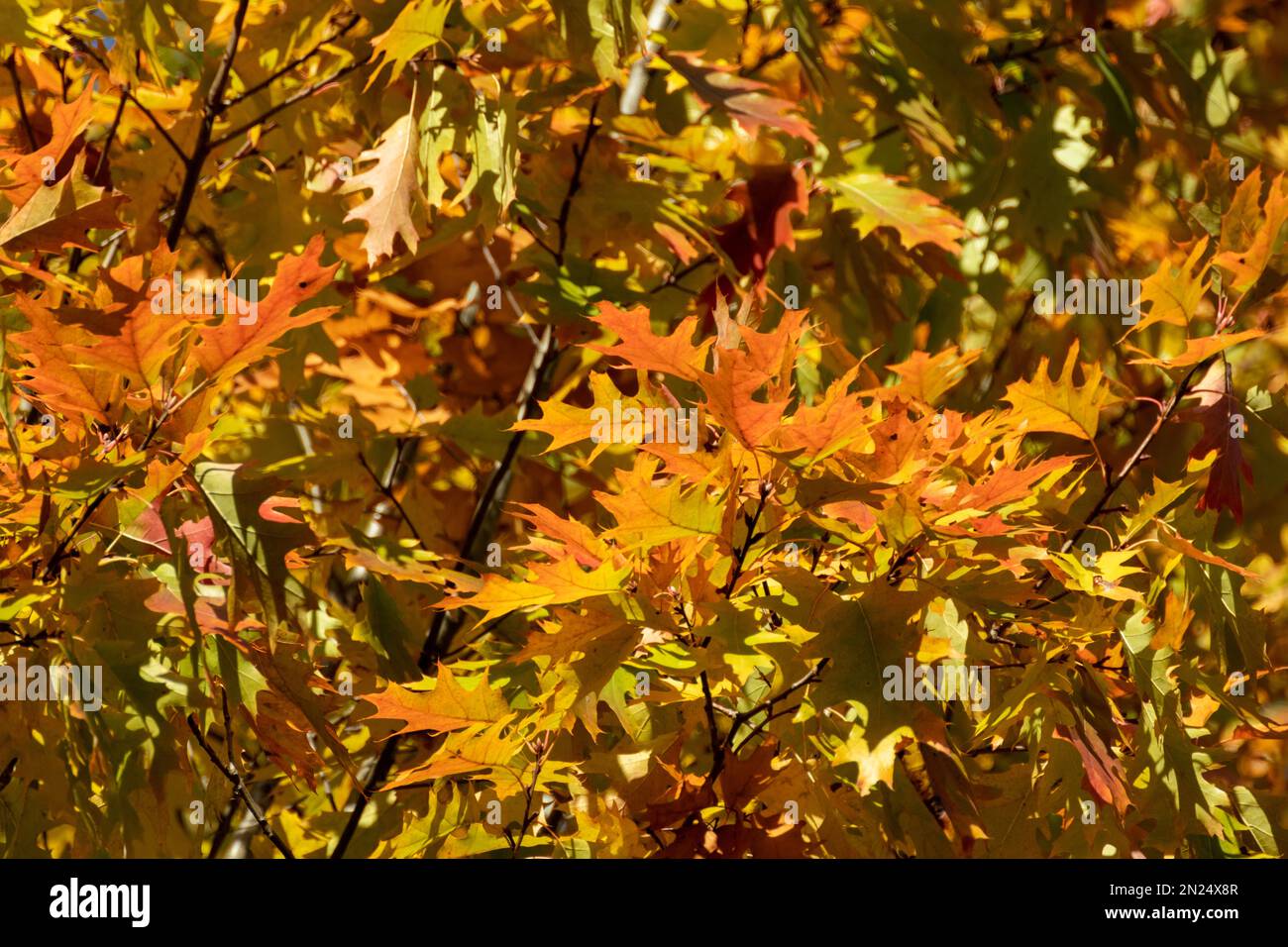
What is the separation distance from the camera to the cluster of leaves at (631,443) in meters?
1.39

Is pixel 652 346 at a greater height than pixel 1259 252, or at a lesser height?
lesser

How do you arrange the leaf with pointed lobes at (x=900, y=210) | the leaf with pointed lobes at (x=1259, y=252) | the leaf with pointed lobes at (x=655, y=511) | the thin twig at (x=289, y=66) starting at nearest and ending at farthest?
the leaf with pointed lobes at (x=655, y=511)
the leaf with pointed lobes at (x=1259, y=252)
the thin twig at (x=289, y=66)
the leaf with pointed lobes at (x=900, y=210)

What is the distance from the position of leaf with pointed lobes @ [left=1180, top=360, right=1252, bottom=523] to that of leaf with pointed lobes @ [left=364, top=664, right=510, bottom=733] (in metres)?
1.00

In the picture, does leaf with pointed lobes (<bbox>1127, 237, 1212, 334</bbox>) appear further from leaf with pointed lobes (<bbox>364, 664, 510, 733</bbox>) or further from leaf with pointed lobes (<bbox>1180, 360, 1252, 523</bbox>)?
leaf with pointed lobes (<bbox>364, 664, 510, 733</bbox>)

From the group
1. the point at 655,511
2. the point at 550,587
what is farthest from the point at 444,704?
the point at 655,511

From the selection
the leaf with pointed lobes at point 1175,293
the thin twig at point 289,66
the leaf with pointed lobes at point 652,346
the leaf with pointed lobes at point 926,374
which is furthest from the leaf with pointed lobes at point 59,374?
the leaf with pointed lobes at point 1175,293

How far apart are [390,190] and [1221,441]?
1.26 metres

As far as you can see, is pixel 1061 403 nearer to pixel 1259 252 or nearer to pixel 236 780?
pixel 1259 252

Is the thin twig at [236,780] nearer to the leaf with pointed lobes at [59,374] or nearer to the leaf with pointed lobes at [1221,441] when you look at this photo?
the leaf with pointed lobes at [59,374]

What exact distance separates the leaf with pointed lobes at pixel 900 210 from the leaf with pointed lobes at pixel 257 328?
1.14 metres

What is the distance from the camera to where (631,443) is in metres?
1.42

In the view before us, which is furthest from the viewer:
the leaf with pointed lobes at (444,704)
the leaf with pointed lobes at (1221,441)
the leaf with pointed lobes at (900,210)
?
the leaf with pointed lobes at (900,210)

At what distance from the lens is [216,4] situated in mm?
2336

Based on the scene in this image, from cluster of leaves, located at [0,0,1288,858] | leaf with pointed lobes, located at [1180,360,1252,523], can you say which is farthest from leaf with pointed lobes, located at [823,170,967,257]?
leaf with pointed lobes, located at [1180,360,1252,523]
